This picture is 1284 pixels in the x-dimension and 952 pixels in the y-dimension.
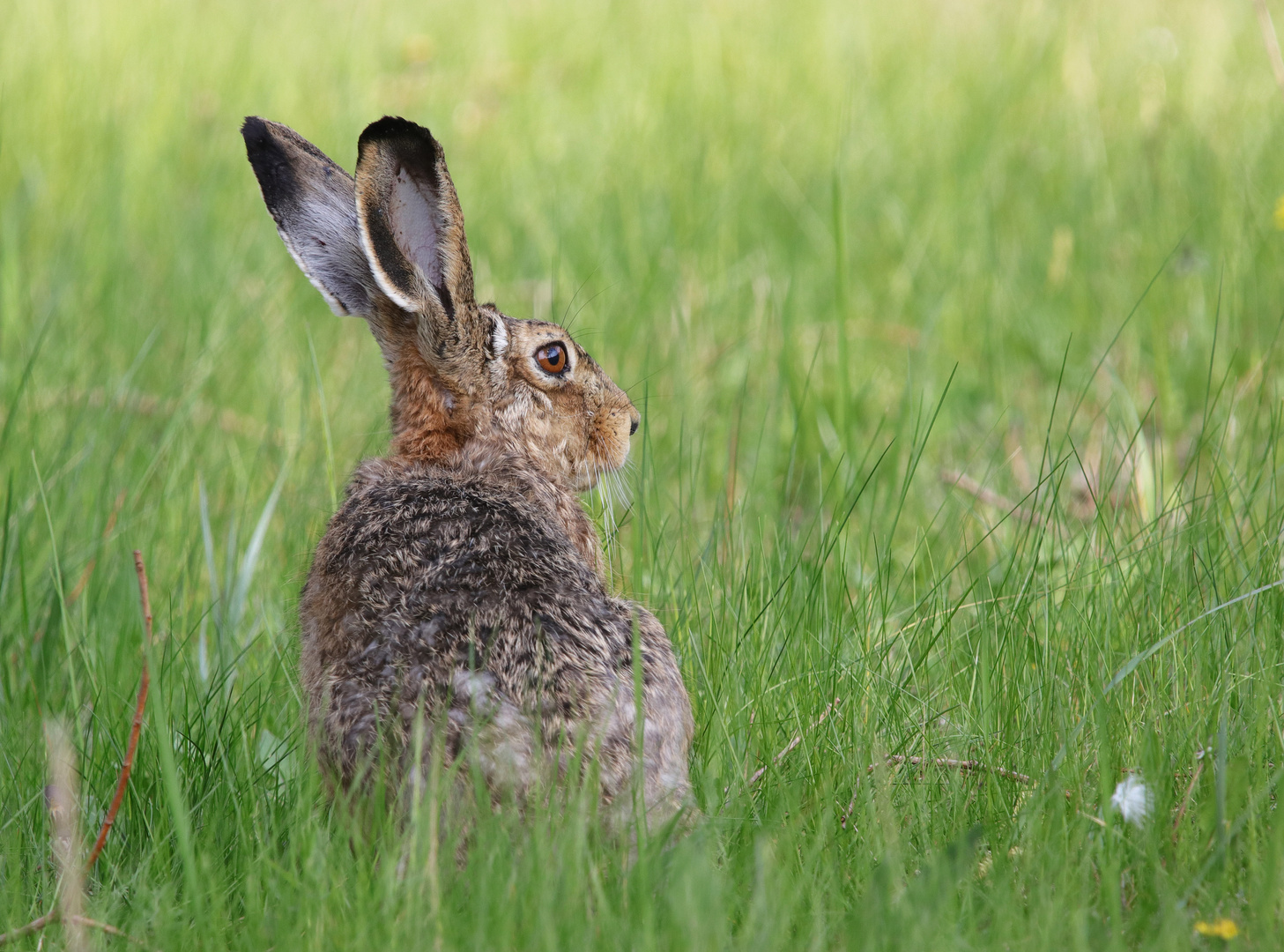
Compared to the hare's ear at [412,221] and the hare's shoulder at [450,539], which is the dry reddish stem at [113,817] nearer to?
the hare's shoulder at [450,539]

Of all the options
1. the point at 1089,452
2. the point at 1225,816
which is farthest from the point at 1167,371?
the point at 1225,816

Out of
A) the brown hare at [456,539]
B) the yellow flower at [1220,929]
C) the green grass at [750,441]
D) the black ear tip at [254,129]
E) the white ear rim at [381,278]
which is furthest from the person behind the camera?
the black ear tip at [254,129]

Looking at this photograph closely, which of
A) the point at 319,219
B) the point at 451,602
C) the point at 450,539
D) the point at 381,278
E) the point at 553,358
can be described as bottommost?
the point at 451,602

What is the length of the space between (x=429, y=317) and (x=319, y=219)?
0.51 metres

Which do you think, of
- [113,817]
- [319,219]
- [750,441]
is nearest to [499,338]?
[319,219]

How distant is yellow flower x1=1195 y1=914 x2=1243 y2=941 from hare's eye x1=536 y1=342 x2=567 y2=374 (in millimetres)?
2277

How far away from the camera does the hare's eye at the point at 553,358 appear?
402cm

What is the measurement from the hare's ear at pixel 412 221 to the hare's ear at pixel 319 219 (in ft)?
0.66

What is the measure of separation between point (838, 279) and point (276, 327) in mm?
2798

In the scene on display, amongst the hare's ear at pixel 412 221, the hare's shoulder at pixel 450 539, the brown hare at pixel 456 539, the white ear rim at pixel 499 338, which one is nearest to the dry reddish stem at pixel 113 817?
the brown hare at pixel 456 539

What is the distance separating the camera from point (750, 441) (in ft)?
18.5

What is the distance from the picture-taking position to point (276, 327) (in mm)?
6355

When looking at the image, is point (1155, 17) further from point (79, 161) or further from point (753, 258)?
point (79, 161)

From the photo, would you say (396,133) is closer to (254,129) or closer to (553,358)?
(254,129)
